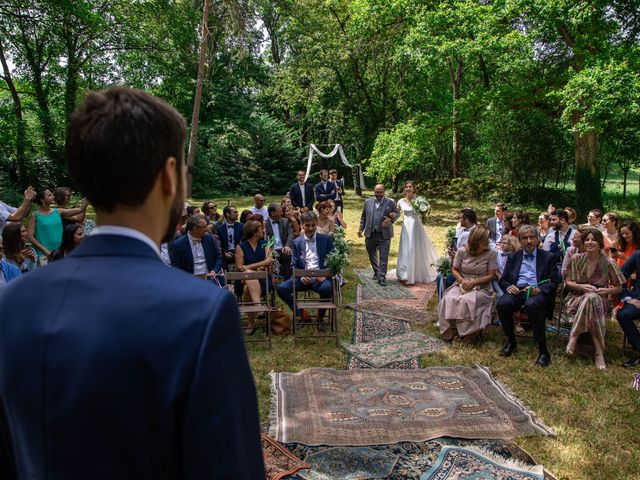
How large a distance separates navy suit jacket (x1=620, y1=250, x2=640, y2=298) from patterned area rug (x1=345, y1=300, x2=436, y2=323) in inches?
104

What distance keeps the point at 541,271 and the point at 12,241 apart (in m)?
6.41

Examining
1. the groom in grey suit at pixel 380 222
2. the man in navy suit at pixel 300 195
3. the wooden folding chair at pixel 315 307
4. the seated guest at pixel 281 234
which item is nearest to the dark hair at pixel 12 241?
the wooden folding chair at pixel 315 307

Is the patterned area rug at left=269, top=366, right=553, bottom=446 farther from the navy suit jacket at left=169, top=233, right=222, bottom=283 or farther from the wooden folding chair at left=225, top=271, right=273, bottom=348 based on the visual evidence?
the navy suit jacket at left=169, top=233, right=222, bottom=283

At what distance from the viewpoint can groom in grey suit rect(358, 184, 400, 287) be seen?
30.9ft

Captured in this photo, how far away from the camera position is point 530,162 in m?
21.7

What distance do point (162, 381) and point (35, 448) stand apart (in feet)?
0.92

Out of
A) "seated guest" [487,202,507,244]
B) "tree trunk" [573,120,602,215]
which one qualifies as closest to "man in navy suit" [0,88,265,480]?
"seated guest" [487,202,507,244]

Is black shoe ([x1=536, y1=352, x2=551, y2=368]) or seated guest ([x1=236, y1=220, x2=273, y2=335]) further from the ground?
seated guest ([x1=236, y1=220, x2=273, y2=335])

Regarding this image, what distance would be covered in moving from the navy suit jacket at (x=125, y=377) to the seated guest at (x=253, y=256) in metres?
6.19

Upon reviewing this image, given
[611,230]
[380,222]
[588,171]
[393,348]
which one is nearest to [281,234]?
[380,222]

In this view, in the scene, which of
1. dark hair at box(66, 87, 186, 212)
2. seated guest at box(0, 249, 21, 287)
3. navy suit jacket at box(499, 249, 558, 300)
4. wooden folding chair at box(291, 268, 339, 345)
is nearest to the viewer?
dark hair at box(66, 87, 186, 212)

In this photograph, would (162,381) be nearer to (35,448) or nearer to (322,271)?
(35,448)

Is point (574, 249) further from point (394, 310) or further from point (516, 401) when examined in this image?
point (516, 401)

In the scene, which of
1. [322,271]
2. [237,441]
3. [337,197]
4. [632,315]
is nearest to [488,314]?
[632,315]
